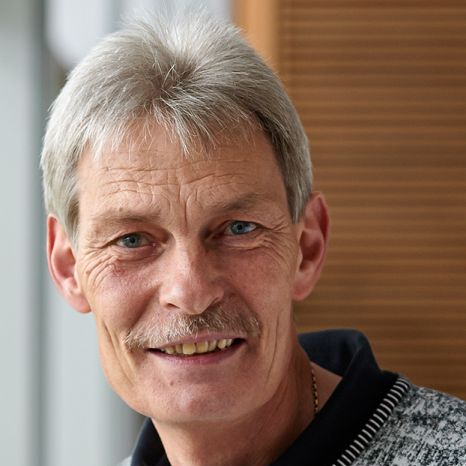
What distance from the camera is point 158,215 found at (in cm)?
186

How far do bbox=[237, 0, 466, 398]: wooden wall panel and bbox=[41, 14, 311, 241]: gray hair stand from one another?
1.32m

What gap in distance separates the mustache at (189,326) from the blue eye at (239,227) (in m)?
0.12

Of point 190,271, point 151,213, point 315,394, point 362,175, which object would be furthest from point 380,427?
point 362,175

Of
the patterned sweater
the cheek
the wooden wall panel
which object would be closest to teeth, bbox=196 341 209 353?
the cheek

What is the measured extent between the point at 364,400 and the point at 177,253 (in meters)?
0.41

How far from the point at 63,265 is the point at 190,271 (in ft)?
1.29

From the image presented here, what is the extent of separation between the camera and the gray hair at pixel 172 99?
1.86 metres

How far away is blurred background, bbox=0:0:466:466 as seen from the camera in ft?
10.7

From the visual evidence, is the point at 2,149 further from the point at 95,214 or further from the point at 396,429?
the point at 396,429

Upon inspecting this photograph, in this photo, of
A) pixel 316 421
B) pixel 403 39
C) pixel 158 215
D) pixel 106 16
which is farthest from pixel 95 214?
pixel 106 16

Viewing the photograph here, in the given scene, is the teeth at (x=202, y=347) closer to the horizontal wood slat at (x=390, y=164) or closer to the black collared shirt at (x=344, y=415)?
the black collared shirt at (x=344, y=415)

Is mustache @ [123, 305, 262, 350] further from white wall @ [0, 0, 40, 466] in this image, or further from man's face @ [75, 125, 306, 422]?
white wall @ [0, 0, 40, 466]

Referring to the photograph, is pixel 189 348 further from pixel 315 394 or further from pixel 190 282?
pixel 315 394

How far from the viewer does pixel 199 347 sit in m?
1.88
